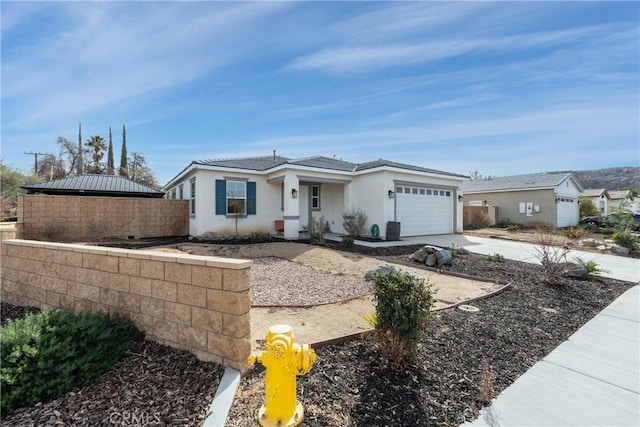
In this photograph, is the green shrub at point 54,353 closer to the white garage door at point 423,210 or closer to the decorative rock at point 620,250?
the white garage door at point 423,210

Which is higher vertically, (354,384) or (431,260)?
(431,260)

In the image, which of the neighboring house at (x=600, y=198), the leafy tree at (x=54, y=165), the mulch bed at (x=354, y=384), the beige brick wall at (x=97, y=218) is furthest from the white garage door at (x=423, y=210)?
the leafy tree at (x=54, y=165)

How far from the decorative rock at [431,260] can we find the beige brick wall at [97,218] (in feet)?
38.7

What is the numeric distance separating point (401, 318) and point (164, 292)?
103 inches

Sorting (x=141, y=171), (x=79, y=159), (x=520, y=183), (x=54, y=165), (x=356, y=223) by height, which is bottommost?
(x=356, y=223)

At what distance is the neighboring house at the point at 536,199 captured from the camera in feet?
73.6

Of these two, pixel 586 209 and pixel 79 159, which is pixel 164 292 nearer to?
pixel 586 209

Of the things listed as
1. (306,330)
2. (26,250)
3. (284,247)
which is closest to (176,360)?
(306,330)

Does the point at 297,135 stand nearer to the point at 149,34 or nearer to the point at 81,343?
the point at 149,34

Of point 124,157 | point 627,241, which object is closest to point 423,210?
point 627,241

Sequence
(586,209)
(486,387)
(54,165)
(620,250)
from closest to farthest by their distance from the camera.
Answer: (486,387) < (620,250) < (586,209) < (54,165)

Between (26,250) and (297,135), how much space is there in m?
15.4

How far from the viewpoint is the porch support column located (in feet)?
42.5

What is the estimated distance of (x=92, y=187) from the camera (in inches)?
599
